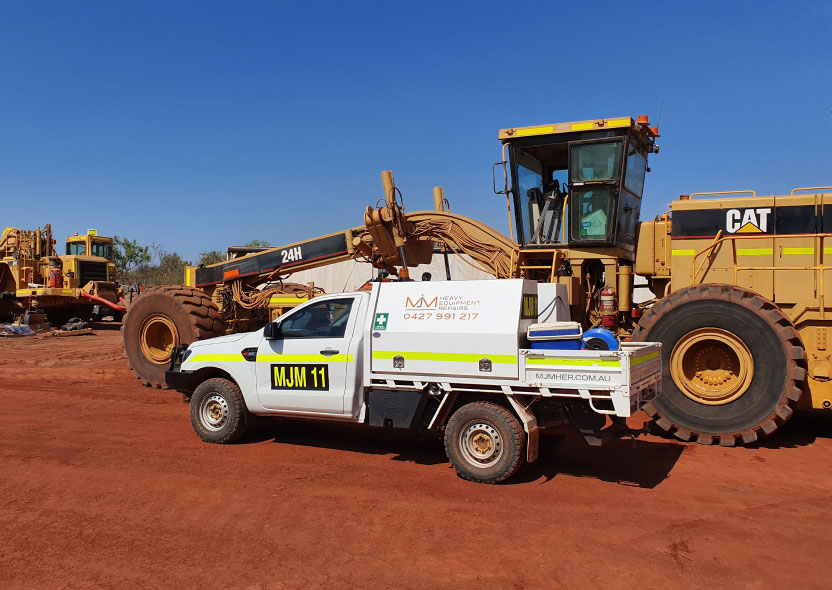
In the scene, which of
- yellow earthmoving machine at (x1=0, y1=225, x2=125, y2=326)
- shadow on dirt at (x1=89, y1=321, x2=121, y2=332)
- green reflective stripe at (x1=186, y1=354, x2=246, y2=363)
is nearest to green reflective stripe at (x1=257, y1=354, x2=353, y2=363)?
green reflective stripe at (x1=186, y1=354, x2=246, y2=363)

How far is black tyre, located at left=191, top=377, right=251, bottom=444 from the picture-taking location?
25.4 ft

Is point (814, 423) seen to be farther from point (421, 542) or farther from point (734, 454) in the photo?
point (421, 542)

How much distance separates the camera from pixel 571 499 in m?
5.84

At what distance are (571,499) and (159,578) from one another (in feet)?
11.1

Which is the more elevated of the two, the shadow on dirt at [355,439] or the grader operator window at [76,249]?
the grader operator window at [76,249]

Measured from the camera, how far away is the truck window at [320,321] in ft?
24.3

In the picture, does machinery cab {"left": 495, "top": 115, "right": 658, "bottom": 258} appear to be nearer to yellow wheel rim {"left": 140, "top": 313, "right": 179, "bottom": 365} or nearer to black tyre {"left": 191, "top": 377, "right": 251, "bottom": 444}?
black tyre {"left": 191, "top": 377, "right": 251, "bottom": 444}

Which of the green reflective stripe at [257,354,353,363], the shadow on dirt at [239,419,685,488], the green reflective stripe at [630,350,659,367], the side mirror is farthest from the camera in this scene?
the side mirror

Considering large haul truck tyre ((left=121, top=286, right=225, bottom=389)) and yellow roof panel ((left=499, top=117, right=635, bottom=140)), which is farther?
large haul truck tyre ((left=121, top=286, right=225, bottom=389))

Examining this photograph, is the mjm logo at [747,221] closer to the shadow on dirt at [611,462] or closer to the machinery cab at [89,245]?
the shadow on dirt at [611,462]

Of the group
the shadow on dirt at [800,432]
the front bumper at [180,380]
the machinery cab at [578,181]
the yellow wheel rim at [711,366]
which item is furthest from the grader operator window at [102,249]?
the shadow on dirt at [800,432]

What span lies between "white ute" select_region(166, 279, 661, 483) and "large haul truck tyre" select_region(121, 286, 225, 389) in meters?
3.54

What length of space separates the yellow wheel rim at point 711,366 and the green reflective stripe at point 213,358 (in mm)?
5200

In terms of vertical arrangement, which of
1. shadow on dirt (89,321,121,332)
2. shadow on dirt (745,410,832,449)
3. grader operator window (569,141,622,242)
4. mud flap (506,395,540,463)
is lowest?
shadow on dirt (745,410,832,449)
